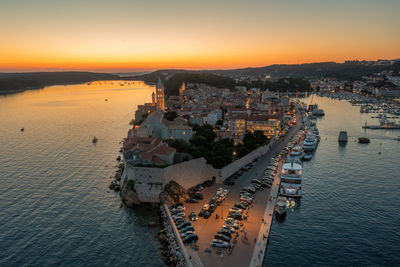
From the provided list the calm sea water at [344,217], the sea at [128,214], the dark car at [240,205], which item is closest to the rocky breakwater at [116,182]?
the sea at [128,214]

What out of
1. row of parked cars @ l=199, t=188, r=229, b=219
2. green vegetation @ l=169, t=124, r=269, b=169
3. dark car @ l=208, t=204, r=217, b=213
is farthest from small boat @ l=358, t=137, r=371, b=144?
dark car @ l=208, t=204, r=217, b=213

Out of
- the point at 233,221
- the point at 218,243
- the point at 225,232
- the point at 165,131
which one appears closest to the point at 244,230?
the point at 233,221

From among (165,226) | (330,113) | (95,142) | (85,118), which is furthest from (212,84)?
(165,226)

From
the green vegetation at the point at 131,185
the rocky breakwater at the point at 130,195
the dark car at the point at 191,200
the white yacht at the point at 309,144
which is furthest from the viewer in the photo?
the white yacht at the point at 309,144

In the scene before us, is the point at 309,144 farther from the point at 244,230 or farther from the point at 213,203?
the point at 244,230

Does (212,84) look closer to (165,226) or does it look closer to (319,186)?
(319,186)

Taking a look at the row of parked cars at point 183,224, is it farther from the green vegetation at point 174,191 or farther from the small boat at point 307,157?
the small boat at point 307,157
